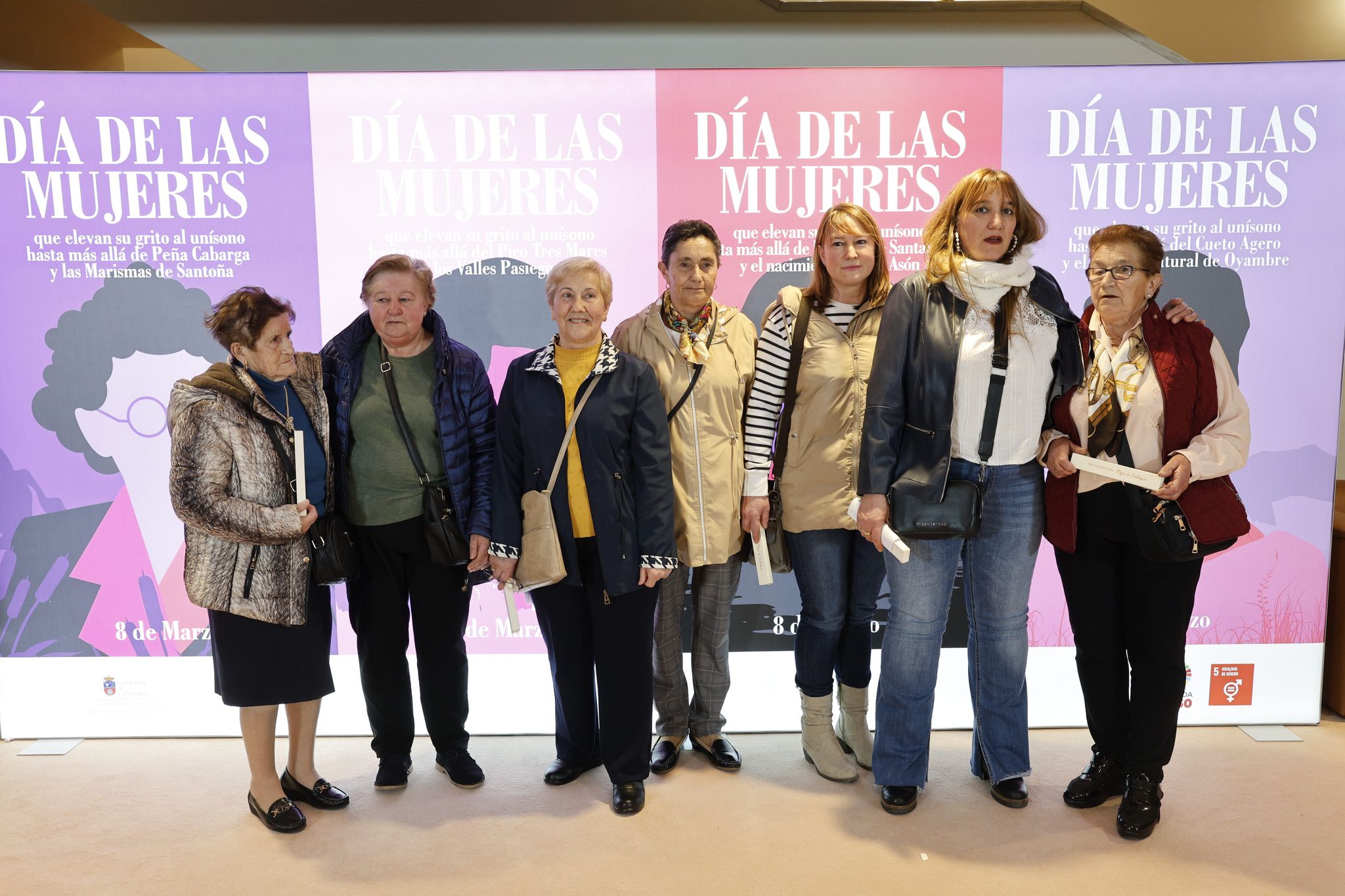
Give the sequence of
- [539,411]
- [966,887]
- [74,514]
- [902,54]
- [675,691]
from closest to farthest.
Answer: [966,887]
[539,411]
[675,691]
[74,514]
[902,54]

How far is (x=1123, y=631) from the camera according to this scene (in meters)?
2.54

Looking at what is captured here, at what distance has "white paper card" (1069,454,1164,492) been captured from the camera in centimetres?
230

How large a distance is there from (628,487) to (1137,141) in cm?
214

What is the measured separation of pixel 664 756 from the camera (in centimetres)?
292

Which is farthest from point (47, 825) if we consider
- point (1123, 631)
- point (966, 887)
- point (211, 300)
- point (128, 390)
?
point (1123, 631)

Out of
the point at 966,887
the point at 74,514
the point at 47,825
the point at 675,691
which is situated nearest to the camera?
the point at 966,887

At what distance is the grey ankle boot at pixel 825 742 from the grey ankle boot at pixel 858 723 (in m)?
0.06

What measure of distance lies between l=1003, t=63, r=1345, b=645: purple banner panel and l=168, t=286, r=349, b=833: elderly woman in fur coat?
247 cm

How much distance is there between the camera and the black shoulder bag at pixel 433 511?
2.59m

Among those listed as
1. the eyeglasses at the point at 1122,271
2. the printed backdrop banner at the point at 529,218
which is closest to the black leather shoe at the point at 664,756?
the printed backdrop banner at the point at 529,218

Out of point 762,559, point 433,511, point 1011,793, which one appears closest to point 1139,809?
point 1011,793

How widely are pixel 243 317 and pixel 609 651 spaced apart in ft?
4.57

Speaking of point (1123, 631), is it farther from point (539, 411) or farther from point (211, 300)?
point (211, 300)

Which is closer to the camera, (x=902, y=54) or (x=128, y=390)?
(x=128, y=390)
